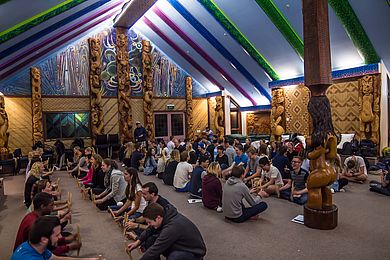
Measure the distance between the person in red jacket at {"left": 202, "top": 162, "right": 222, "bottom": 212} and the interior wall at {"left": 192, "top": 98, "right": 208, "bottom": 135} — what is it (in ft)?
31.7

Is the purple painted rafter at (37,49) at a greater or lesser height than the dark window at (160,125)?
greater

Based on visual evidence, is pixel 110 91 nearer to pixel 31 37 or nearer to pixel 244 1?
pixel 31 37

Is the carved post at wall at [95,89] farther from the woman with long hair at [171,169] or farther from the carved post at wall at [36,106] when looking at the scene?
the woman with long hair at [171,169]

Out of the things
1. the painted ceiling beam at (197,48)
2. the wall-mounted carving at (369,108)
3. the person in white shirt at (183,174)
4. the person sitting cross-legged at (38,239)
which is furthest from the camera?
the painted ceiling beam at (197,48)

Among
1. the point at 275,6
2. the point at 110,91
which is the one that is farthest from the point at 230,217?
the point at 110,91

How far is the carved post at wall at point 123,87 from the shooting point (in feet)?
39.2

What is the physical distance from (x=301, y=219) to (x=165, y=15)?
29.6 feet

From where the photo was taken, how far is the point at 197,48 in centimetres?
1145

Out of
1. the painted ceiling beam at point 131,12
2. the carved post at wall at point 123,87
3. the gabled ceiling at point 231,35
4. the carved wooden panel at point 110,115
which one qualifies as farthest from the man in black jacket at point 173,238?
the carved wooden panel at point 110,115

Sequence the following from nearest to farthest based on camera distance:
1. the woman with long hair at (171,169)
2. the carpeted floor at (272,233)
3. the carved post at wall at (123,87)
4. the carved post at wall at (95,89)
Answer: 1. the carpeted floor at (272,233)
2. the woman with long hair at (171,169)
3. the carved post at wall at (95,89)
4. the carved post at wall at (123,87)

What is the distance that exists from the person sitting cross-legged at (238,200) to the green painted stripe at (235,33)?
6.59 meters

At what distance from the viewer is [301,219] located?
406 cm

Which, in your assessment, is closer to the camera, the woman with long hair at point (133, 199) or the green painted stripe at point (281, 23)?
the woman with long hair at point (133, 199)

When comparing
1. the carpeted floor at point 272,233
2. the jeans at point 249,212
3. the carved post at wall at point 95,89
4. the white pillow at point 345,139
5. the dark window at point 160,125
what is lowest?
the carpeted floor at point 272,233
